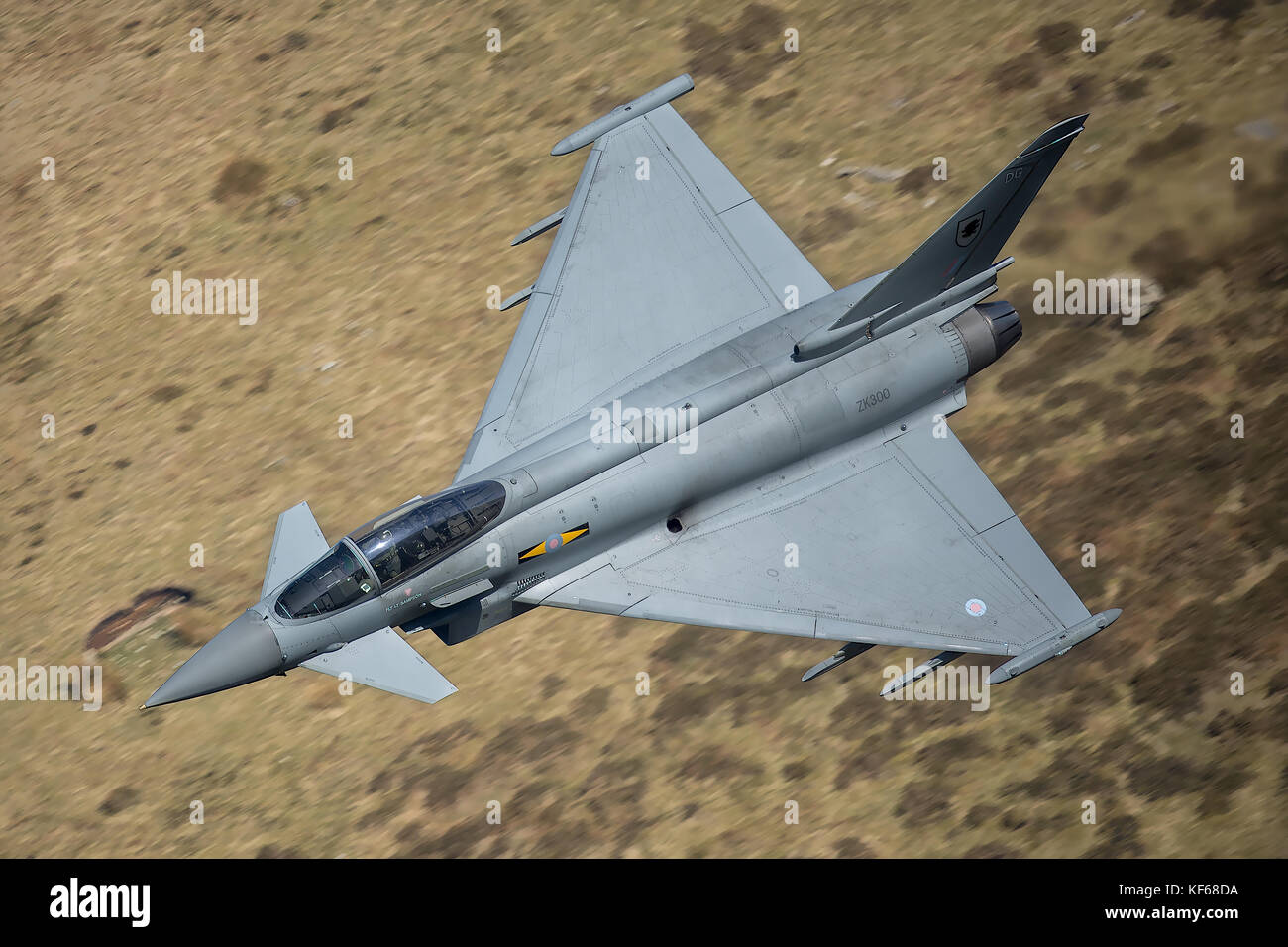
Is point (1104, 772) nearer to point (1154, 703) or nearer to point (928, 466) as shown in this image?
point (1154, 703)

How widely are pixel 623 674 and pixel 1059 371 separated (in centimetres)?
933

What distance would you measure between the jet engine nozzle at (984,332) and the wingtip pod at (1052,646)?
419cm

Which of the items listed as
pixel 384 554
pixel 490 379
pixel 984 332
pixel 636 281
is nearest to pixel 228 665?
pixel 384 554

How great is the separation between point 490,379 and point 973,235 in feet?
33.0

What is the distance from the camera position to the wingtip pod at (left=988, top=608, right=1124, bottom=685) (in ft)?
61.1

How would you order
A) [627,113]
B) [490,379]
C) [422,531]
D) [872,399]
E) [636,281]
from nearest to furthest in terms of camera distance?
[422,531] < [872,399] < [636,281] < [627,113] < [490,379]

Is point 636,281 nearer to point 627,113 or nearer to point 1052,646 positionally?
point 627,113

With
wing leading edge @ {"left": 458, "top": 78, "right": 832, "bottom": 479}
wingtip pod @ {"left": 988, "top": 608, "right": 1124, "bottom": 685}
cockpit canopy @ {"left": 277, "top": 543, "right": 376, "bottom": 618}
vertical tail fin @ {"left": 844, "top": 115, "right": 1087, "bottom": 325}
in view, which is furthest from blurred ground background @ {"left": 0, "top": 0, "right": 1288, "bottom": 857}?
cockpit canopy @ {"left": 277, "top": 543, "right": 376, "bottom": 618}

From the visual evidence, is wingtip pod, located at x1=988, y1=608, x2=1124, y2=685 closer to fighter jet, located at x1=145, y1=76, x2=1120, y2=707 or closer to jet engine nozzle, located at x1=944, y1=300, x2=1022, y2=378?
fighter jet, located at x1=145, y1=76, x2=1120, y2=707

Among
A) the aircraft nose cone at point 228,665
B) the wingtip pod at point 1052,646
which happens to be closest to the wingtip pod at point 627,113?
the aircraft nose cone at point 228,665

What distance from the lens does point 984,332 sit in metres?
20.3

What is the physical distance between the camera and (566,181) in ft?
91.4

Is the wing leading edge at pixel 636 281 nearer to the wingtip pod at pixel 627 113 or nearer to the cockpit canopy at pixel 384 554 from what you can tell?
the wingtip pod at pixel 627 113

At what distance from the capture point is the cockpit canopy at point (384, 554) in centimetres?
1808
